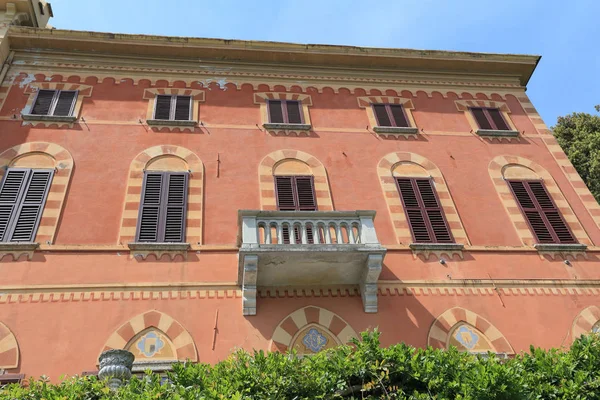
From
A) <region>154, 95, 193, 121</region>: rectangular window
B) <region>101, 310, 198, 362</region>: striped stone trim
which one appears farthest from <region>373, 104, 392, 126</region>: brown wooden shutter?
<region>101, 310, 198, 362</region>: striped stone trim

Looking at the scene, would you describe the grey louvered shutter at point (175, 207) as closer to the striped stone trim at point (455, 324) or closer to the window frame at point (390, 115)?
the striped stone trim at point (455, 324)

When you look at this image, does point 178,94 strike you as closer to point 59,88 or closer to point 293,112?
point 59,88

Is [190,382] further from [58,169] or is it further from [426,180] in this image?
[426,180]

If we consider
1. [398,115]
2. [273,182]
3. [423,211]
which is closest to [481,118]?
[398,115]

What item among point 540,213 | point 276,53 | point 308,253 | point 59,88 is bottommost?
point 308,253

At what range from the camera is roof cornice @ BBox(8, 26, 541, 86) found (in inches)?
584

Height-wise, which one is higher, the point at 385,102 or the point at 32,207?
the point at 385,102

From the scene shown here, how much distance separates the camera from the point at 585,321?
10938mm

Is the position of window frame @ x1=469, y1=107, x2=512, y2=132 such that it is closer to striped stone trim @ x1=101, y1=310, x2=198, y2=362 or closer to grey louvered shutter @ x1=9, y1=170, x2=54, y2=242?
striped stone trim @ x1=101, y1=310, x2=198, y2=362

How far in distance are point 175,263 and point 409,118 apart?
8.25m

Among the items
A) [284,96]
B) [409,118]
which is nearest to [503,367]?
[409,118]

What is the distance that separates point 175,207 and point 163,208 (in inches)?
10.8

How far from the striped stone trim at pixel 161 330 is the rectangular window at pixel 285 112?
663 cm

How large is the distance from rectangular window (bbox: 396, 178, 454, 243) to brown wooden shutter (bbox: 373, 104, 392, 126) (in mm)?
2350
